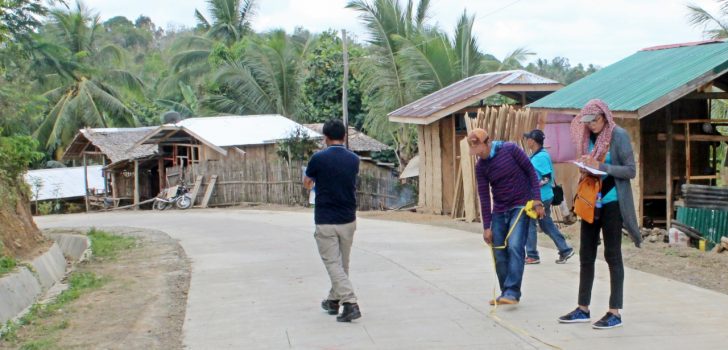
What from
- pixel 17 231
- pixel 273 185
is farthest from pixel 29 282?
pixel 273 185

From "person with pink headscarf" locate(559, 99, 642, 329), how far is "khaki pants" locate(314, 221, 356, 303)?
6.58 feet

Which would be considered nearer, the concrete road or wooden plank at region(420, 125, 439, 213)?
the concrete road

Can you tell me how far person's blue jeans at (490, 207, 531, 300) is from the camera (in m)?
7.68

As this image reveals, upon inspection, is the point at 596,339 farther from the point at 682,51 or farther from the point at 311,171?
the point at 682,51

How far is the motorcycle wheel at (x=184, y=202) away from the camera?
28322mm

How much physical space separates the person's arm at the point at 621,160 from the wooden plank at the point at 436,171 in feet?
45.3

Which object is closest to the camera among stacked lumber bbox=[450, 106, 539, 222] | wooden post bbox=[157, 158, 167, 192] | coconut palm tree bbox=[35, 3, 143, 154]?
stacked lumber bbox=[450, 106, 539, 222]

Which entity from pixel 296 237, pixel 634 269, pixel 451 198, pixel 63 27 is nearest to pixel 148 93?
pixel 63 27

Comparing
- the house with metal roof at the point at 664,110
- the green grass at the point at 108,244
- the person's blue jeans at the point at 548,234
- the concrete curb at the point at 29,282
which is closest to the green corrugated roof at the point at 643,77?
the house with metal roof at the point at 664,110

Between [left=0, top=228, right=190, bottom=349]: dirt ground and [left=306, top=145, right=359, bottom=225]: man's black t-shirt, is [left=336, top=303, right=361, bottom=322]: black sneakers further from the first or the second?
[left=0, top=228, right=190, bottom=349]: dirt ground

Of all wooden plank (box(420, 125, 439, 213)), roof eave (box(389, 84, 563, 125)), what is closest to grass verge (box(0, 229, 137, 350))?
roof eave (box(389, 84, 563, 125))

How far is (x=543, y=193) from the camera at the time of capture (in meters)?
10.3

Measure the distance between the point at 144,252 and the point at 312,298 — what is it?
20.4 feet

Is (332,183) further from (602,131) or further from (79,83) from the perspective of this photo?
(79,83)
